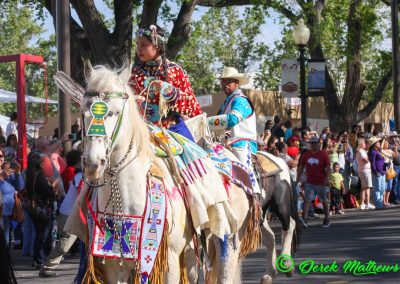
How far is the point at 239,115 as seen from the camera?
31.8ft

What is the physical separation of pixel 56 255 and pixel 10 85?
57267 millimetres

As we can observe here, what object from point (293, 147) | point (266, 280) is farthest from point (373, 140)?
point (266, 280)

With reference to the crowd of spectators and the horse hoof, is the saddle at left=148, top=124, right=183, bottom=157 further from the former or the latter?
the crowd of spectators

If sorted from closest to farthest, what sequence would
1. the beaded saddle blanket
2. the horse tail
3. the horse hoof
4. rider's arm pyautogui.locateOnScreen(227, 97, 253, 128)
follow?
the beaded saddle blanket → rider's arm pyautogui.locateOnScreen(227, 97, 253, 128) → the horse hoof → the horse tail

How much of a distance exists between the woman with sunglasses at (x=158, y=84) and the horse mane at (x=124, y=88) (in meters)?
0.61

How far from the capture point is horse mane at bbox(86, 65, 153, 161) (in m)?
6.78

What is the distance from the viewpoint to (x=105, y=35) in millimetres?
20578

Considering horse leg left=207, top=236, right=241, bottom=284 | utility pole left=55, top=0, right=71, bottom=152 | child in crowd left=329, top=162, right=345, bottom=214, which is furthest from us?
child in crowd left=329, top=162, right=345, bottom=214

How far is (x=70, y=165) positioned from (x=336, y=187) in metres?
9.39

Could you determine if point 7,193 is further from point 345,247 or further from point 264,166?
point 345,247

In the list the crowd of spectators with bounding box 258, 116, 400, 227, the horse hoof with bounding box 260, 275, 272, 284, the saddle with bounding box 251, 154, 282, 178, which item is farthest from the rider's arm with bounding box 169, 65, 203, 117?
the crowd of spectators with bounding box 258, 116, 400, 227

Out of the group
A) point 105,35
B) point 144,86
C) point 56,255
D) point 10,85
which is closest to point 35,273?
point 56,255

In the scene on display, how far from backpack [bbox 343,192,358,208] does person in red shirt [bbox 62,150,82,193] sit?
10910 mm

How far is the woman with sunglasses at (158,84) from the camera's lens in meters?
7.77
